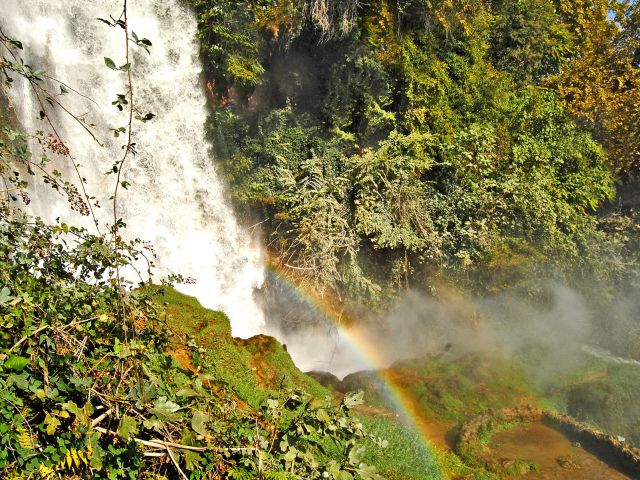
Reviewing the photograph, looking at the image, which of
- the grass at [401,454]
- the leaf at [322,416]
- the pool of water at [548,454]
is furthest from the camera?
the pool of water at [548,454]

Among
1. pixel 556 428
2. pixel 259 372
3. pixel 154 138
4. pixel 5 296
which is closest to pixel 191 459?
pixel 5 296

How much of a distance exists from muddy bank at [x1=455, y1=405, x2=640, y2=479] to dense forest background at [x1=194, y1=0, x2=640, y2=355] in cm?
374

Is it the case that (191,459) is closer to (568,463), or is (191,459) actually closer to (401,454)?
(401,454)

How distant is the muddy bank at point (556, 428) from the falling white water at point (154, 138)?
19.9 feet

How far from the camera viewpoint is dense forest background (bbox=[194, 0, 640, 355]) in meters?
13.0

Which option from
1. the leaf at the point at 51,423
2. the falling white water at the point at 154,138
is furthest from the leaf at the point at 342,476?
the falling white water at the point at 154,138

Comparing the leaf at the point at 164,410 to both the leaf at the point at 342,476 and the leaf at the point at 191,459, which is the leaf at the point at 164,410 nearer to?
the leaf at the point at 191,459

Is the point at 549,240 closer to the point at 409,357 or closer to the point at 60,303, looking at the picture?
the point at 409,357

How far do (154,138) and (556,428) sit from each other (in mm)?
11948

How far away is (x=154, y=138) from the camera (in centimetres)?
1329

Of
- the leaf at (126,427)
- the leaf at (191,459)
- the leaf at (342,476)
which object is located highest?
the leaf at (126,427)

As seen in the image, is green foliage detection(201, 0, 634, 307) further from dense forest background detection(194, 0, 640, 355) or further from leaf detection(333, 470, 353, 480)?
leaf detection(333, 470, 353, 480)

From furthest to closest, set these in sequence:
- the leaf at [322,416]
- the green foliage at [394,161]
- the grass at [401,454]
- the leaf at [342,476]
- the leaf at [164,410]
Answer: the green foliage at [394,161], the grass at [401,454], the leaf at [322,416], the leaf at [342,476], the leaf at [164,410]

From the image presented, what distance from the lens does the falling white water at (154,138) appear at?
11.5 metres
